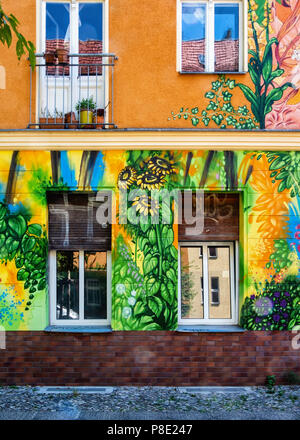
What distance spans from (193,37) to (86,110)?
7.07 feet

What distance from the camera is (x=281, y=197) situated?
7391 mm

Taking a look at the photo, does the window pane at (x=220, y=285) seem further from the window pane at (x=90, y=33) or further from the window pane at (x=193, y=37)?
the window pane at (x=90, y=33)

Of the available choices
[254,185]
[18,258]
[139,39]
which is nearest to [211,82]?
[139,39]

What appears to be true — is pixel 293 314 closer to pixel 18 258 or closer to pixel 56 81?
pixel 18 258

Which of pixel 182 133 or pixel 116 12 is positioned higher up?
pixel 116 12

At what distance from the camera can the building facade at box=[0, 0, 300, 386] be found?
727 cm

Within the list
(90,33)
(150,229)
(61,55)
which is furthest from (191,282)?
(90,33)

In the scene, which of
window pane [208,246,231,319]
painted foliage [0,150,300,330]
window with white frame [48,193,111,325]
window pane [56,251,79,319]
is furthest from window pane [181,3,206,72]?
window pane [56,251,79,319]

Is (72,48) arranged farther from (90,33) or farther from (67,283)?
(67,283)

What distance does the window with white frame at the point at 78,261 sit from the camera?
→ 24.7 ft

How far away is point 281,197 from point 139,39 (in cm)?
340

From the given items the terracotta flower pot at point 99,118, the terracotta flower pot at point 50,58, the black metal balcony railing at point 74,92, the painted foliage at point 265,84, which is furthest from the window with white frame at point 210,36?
the terracotta flower pot at point 50,58
